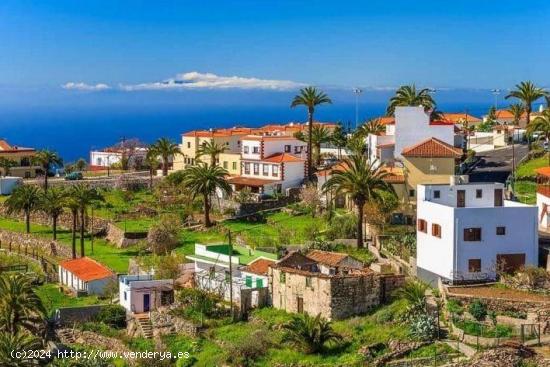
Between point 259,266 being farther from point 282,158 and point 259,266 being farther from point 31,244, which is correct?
point 282,158

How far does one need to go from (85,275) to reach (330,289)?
758 inches

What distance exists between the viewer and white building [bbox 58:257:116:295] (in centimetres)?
5403

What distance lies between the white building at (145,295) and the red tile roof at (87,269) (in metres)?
5.74

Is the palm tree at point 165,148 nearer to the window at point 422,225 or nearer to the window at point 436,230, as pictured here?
the window at point 422,225

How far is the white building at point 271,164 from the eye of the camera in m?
77.7

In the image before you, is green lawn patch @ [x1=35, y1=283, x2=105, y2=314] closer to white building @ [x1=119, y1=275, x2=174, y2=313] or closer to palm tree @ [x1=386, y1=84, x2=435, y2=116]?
white building @ [x1=119, y1=275, x2=174, y2=313]

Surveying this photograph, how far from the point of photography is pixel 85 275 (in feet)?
180

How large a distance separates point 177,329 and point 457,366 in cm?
1539

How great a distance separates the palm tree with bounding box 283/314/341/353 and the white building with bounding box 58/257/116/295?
18.2 meters

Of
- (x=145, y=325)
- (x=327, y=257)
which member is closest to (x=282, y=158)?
(x=327, y=257)

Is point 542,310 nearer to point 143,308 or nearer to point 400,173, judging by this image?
point 143,308

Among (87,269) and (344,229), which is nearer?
(87,269)

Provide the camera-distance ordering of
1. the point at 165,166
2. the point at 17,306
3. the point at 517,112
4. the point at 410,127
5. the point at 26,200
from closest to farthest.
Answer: the point at 17,306, the point at 410,127, the point at 26,200, the point at 165,166, the point at 517,112

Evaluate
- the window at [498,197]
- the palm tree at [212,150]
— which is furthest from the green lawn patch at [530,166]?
the palm tree at [212,150]
